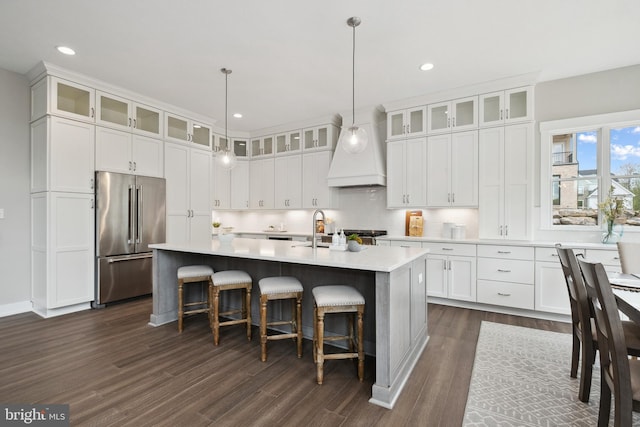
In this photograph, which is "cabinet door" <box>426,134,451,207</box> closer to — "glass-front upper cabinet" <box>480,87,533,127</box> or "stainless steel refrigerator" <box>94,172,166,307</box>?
"glass-front upper cabinet" <box>480,87,533,127</box>

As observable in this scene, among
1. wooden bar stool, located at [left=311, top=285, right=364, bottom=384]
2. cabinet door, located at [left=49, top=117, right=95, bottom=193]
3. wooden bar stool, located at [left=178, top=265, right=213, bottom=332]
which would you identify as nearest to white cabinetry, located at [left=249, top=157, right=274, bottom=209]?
cabinet door, located at [left=49, top=117, right=95, bottom=193]

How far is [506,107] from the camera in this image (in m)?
4.00

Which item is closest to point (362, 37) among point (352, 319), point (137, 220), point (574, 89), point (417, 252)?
point (417, 252)

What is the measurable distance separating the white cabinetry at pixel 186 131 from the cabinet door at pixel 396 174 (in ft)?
10.4

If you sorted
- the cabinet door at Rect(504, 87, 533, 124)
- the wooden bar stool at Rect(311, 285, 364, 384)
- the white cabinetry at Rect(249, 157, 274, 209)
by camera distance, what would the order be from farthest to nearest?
1. the white cabinetry at Rect(249, 157, 274, 209)
2. the cabinet door at Rect(504, 87, 533, 124)
3. the wooden bar stool at Rect(311, 285, 364, 384)

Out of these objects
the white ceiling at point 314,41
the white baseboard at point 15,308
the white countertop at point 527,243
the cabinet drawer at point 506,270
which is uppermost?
the white ceiling at point 314,41

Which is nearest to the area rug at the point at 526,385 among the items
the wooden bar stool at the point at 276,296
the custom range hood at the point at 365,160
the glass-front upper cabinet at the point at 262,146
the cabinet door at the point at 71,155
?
the wooden bar stool at the point at 276,296

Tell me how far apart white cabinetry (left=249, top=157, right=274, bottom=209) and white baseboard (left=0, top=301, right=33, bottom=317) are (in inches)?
145

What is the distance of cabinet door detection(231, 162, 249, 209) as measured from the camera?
6.38m

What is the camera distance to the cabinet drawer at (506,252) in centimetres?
368

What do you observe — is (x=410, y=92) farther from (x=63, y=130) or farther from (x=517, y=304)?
(x=63, y=130)

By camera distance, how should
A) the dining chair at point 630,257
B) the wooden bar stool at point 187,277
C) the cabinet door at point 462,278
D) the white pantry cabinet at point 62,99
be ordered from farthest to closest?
the cabinet door at point 462,278, the white pantry cabinet at point 62,99, the wooden bar stool at point 187,277, the dining chair at point 630,257

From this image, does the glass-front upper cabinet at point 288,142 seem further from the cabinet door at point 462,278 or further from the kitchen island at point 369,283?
the cabinet door at point 462,278

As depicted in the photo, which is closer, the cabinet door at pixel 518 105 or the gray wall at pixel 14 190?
Answer: the gray wall at pixel 14 190
